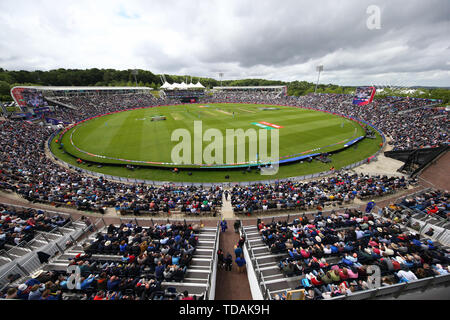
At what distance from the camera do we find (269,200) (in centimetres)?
1427

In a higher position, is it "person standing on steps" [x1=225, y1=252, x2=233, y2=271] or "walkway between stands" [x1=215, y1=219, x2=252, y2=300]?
"person standing on steps" [x1=225, y1=252, x2=233, y2=271]

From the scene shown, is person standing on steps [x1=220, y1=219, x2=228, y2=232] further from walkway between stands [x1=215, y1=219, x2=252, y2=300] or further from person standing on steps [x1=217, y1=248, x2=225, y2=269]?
walkway between stands [x1=215, y1=219, x2=252, y2=300]

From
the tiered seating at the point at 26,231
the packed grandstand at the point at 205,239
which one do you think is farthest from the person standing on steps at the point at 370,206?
the tiered seating at the point at 26,231

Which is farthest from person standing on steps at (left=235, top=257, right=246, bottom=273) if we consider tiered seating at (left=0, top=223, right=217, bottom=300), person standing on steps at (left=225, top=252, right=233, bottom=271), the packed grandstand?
tiered seating at (left=0, top=223, right=217, bottom=300)

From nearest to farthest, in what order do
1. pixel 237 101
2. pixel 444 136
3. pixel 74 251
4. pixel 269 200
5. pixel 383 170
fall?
pixel 74 251
pixel 269 200
pixel 383 170
pixel 444 136
pixel 237 101

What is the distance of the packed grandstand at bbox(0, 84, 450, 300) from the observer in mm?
6918

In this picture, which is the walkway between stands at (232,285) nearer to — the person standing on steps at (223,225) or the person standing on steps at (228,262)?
the person standing on steps at (228,262)

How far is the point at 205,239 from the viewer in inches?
395

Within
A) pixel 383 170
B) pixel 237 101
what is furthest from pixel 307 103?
pixel 383 170

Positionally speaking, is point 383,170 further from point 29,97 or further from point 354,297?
point 29,97

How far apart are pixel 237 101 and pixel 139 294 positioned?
314 ft

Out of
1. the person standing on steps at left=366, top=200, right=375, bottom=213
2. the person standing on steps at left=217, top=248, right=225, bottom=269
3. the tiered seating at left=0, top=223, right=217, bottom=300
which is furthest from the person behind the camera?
the person standing on steps at left=366, top=200, right=375, bottom=213

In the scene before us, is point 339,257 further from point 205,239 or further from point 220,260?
point 205,239
